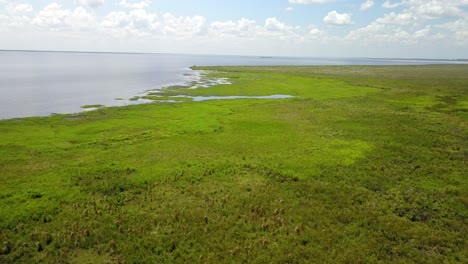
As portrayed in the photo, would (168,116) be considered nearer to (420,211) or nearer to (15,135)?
(15,135)

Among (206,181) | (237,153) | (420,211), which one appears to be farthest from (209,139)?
(420,211)

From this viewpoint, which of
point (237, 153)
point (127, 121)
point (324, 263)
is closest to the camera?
point (324, 263)

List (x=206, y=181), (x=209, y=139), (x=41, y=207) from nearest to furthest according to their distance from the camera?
(x=41, y=207) → (x=206, y=181) → (x=209, y=139)

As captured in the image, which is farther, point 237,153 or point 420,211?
point 237,153

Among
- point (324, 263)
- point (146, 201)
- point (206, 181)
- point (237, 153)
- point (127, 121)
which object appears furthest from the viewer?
point (127, 121)

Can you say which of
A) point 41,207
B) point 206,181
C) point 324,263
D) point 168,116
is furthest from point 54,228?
point 168,116

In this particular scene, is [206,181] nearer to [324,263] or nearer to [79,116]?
[324,263]
